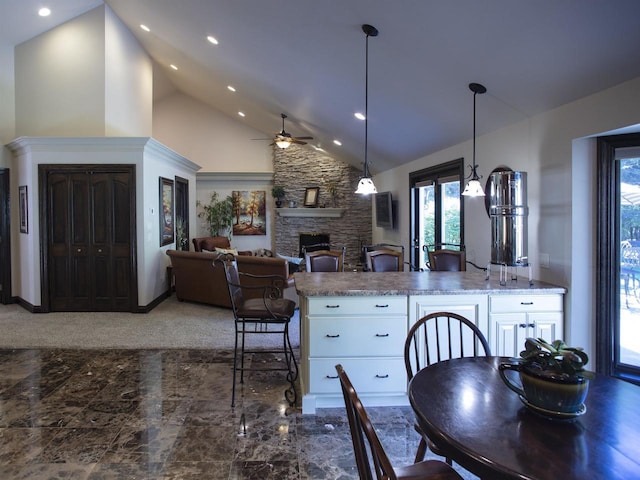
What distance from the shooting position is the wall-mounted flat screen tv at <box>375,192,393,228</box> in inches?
308

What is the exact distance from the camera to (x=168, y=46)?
6.64 meters

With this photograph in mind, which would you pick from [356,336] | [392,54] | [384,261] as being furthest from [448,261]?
[392,54]

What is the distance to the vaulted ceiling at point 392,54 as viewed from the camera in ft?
8.36

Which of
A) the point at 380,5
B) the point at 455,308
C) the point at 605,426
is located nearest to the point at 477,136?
the point at 380,5

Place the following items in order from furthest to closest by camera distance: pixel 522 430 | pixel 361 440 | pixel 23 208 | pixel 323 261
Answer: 1. pixel 23 208
2. pixel 323 261
3. pixel 522 430
4. pixel 361 440

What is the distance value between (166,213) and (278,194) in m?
3.49

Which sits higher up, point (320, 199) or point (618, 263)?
point (320, 199)

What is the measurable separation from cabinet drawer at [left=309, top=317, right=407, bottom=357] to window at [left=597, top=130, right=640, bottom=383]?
5.30ft

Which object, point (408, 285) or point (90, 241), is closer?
point (408, 285)

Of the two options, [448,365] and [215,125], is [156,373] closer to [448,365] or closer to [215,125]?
[448,365]

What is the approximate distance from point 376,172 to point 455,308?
652cm

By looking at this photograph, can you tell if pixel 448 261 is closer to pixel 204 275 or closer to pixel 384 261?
pixel 384 261

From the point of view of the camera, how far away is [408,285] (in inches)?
121

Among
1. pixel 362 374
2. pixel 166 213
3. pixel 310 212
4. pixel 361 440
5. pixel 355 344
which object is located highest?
pixel 310 212
